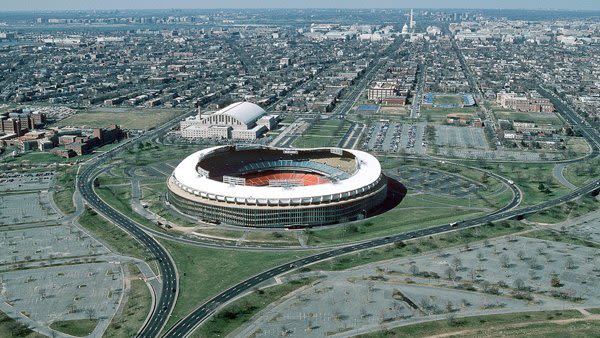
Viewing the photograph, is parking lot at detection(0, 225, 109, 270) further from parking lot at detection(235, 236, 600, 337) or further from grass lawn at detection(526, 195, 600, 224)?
grass lawn at detection(526, 195, 600, 224)

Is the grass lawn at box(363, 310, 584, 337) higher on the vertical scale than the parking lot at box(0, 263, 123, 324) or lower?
higher

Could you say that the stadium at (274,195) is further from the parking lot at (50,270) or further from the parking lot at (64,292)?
the parking lot at (64,292)

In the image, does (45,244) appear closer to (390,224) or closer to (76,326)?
(76,326)

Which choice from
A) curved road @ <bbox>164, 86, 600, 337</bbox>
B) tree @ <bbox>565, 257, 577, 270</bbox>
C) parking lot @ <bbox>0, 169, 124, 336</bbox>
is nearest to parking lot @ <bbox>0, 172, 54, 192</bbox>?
parking lot @ <bbox>0, 169, 124, 336</bbox>

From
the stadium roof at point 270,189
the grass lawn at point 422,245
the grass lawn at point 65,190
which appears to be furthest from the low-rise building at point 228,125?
the grass lawn at point 422,245

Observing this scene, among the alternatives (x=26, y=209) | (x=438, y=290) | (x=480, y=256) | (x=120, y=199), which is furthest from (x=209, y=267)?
(x=26, y=209)

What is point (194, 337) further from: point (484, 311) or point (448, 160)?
point (448, 160)

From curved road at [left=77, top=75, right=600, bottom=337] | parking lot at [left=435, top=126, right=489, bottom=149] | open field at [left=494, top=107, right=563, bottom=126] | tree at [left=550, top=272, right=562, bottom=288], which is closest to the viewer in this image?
curved road at [left=77, top=75, right=600, bottom=337]
